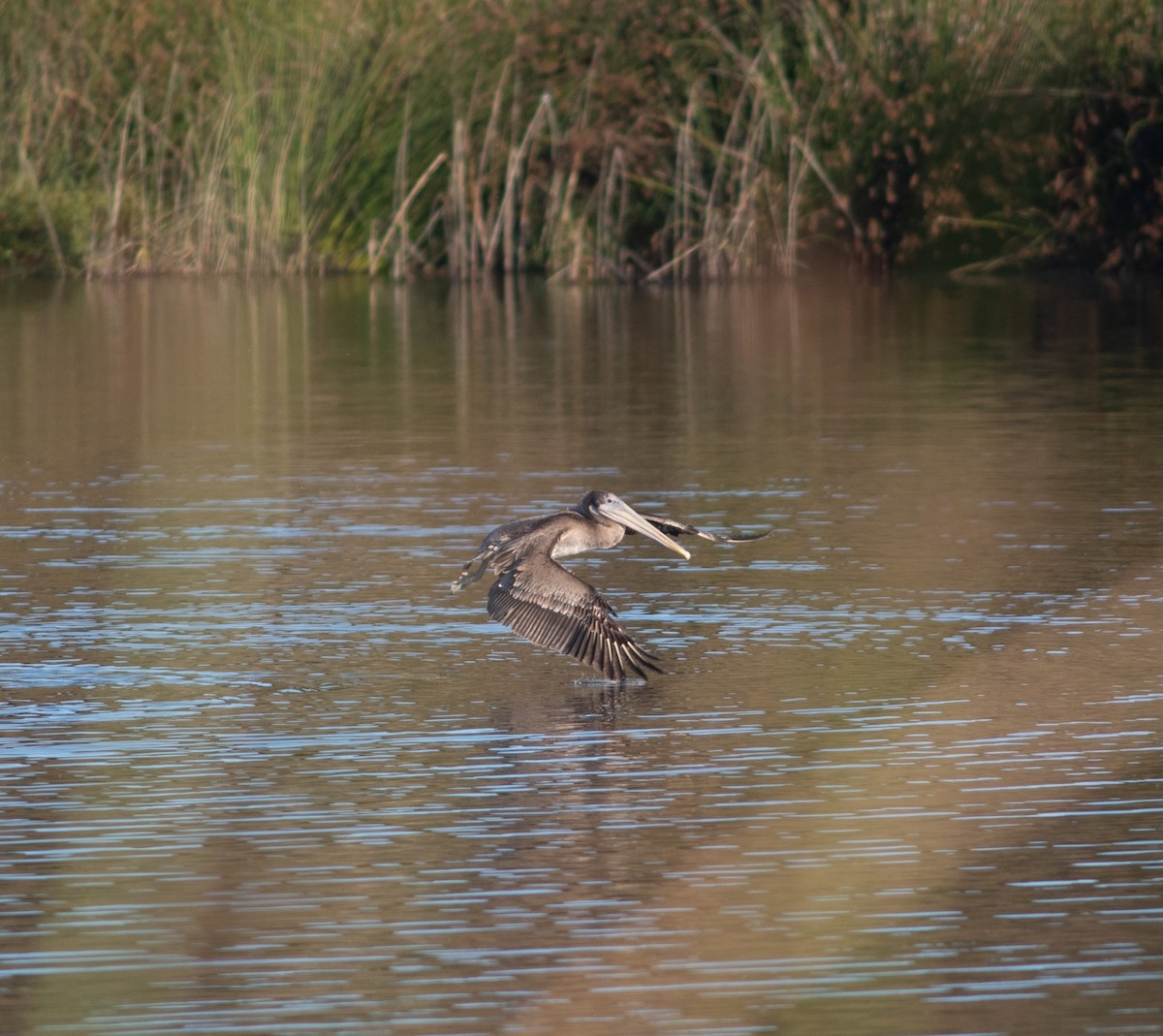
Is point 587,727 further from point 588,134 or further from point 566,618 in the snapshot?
point 588,134

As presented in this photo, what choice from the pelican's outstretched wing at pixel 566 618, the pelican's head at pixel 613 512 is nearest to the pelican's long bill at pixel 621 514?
the pelican's head at pixel 613 512

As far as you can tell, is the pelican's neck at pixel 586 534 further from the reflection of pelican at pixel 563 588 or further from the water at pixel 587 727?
the water at pixel 587 727

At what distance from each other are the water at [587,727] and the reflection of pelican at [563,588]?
0.48 ft

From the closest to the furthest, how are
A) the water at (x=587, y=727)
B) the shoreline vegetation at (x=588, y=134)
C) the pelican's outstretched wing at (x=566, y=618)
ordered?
the water at (x=587, y=727), the pelican's outstretched wing at (x=566, y=618), the shoreline vegetation at (x=588, y=134)

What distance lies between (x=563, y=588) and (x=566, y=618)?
0.31 feet

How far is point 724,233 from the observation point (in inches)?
814

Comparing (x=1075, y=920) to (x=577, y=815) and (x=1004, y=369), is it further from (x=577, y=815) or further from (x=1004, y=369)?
(x=1004, y=369)

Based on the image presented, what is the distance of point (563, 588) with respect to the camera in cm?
673

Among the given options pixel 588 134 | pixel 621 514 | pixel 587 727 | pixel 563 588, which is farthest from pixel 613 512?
pixel 588 134

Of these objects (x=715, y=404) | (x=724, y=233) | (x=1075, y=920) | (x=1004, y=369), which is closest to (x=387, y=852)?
(x=1075, y=920)

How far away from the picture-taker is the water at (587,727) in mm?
4406

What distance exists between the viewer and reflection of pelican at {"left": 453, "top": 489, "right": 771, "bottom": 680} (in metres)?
6.63

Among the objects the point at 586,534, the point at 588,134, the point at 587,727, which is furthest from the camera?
the point at 588,134

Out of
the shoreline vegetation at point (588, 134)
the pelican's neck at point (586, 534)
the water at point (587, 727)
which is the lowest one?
the water at point (587, 727)
